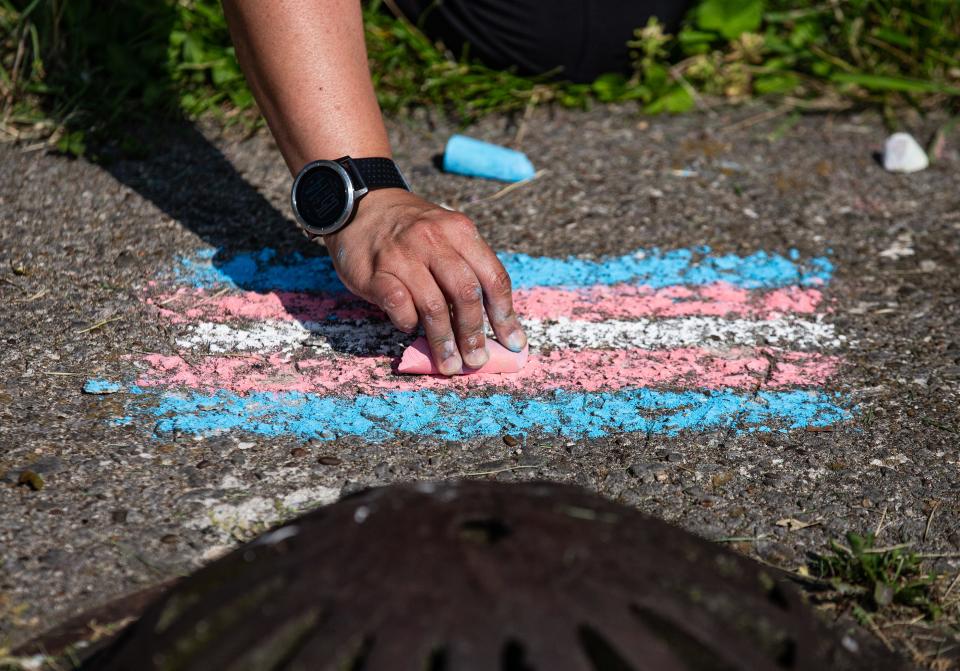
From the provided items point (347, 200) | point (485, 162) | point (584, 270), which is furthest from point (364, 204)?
point (485, 162)

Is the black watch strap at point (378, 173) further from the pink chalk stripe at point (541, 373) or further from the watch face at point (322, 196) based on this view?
the pink chalk stripe at point (541, 373)

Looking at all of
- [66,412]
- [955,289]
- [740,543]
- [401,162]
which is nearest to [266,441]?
[66,412]

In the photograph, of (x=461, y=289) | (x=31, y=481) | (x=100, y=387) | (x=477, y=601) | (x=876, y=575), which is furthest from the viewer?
(x=100, y=387)

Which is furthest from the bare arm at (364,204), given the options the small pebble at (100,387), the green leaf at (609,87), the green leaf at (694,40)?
the green leaf at (694,40)

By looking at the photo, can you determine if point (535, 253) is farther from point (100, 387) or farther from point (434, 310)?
point (100, 387)

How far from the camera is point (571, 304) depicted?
2768 millimetres

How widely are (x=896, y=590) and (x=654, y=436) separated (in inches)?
24.5

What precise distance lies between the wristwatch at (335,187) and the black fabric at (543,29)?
1463 mm

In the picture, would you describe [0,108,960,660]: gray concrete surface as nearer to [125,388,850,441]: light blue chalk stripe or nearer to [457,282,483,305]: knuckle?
[125,388,850,441]: light blue chalk stripe

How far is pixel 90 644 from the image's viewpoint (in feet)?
5.47

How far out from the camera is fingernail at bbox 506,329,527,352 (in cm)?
238

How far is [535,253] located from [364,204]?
2.43 feet

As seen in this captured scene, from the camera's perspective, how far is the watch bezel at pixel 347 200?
238 centimetres

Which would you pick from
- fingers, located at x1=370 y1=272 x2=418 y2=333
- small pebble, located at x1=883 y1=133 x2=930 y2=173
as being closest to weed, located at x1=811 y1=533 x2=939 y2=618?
fingers, located at x1=370 y1=272 x2=418 y2=333
